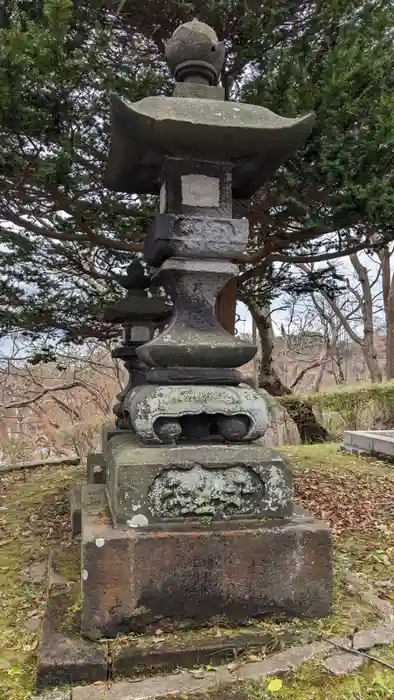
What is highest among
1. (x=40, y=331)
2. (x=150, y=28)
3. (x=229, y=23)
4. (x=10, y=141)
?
(x=150, y=28)

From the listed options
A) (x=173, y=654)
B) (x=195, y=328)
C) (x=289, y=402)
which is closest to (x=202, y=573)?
(x=173, y=654)

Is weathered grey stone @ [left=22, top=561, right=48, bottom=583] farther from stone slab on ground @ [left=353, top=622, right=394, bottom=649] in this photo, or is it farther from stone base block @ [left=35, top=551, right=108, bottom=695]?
stone slab on ground @ [left=353, top=622, right=394, bottom=649]

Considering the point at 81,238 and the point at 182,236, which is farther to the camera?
the point at 81,238

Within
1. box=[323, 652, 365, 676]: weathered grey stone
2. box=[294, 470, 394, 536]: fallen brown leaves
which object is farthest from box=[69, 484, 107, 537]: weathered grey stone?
box=[294, 470, 394, 536]: fallen brown leaves

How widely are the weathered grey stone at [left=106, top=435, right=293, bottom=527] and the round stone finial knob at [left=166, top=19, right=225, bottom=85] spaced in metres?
2.02

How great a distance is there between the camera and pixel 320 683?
6.35 ft

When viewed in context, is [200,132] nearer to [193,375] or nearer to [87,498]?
[193,375]

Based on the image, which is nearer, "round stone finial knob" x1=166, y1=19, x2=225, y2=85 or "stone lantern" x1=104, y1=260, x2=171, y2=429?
"round stone finial knob" x1=166, y1=19, x2=225, y2=85

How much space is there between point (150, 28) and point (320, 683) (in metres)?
5.38

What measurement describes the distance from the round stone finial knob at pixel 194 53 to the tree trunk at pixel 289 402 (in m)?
6.41

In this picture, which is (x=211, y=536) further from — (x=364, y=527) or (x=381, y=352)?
(x=381, y=352)

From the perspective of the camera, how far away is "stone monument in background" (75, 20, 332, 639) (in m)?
2.21

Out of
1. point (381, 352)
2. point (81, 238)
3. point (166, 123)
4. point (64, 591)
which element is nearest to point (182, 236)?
point (166, 123)

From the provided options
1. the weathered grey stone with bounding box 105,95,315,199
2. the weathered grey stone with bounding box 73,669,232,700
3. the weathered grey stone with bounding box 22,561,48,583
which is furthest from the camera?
the weathered grey stone with bounding box 22,561,48,583
